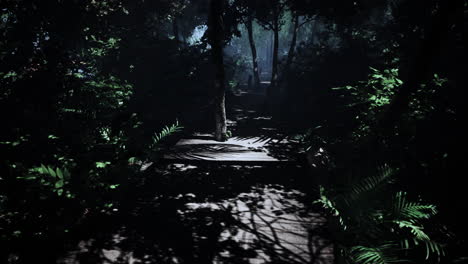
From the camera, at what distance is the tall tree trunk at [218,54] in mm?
9219

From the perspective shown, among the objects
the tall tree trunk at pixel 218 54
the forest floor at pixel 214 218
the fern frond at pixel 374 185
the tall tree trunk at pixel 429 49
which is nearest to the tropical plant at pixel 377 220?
the fern frond at pixel 374 185

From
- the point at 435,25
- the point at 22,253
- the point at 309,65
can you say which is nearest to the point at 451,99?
the point at 435,25

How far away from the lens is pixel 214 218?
18.6 feet

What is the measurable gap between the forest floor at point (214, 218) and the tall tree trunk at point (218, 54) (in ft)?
4.84

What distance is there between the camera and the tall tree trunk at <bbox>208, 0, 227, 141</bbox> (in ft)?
30.2

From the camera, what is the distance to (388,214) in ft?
14.1

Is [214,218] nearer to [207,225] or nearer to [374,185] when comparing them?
[207,225]

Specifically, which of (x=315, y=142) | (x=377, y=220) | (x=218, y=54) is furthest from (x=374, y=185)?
(x=218, y=54)

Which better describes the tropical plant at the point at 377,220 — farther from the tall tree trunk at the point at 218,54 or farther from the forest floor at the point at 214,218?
the tall tree trunk at the point at 218,54

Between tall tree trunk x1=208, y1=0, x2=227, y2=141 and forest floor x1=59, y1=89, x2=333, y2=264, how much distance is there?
4.84ft

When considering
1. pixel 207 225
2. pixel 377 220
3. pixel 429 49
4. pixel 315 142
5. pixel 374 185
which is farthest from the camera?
pixel 315 142

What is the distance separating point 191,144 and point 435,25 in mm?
7877

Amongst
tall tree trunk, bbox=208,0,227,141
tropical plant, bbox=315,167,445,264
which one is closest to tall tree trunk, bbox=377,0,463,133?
tropical plant, bbox=315,167,445,264

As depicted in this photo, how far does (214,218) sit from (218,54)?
607 cm
